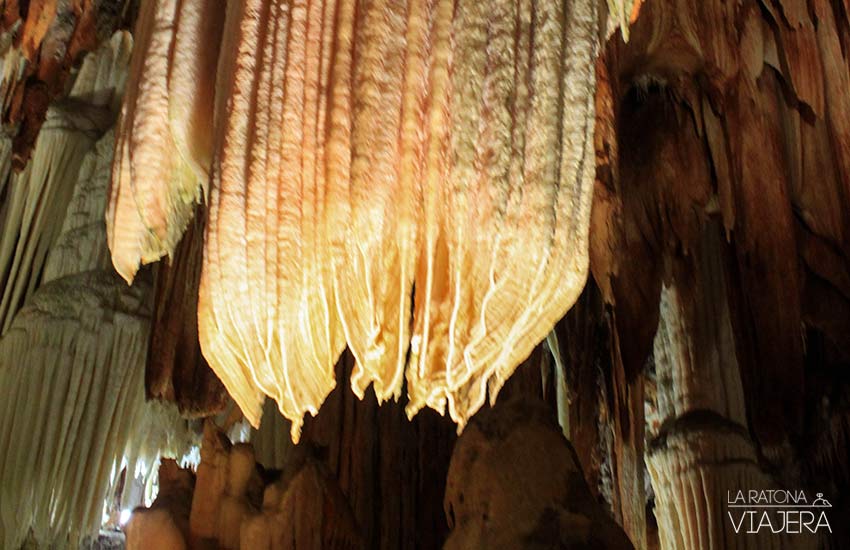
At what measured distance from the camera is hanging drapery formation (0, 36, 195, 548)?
319cm

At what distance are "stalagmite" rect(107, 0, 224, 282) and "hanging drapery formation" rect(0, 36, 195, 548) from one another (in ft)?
6.11

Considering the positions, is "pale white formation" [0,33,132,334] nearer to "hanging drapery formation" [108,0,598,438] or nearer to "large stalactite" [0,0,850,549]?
"large stalactite" [0,0,850,549]

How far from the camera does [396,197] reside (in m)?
1.40

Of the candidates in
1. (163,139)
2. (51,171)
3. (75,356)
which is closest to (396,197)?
(163,139)

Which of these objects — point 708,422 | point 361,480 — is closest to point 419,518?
point 361,480

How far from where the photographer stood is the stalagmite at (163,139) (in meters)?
1.56

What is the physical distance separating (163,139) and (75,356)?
6.69ft

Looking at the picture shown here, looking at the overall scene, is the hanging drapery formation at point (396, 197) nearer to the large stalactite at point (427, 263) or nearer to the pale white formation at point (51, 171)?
the large stalactite at point (427, 263)

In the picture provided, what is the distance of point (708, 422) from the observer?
2846mm

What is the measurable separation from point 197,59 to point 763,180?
1.61m

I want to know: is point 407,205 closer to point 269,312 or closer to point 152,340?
point 269,312

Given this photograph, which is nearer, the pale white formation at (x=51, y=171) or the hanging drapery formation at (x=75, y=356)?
the hanging drapery formation at (x=75, y=356)

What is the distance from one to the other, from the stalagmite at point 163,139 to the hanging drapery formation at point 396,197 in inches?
4.9

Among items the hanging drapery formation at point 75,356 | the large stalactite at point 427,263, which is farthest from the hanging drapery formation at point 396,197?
the hanging drapery formation at point 75,356
